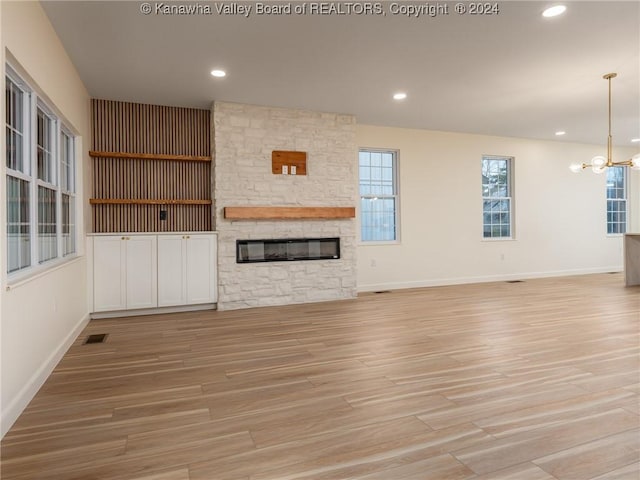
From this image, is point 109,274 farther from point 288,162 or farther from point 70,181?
point 288,162

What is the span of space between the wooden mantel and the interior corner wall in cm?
11

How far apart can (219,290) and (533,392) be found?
3828 mm

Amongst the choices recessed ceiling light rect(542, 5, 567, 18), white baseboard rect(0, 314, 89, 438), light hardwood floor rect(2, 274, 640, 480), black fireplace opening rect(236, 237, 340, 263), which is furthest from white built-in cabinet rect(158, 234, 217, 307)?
recessed ceiling light rect(542, 5, 567, 18)

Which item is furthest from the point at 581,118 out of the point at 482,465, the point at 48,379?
the point at 48,379

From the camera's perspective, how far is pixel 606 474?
160 centimetres

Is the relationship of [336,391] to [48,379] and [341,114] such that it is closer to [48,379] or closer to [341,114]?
[48,379]

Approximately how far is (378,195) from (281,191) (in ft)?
6.44

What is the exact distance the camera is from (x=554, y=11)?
3129 mm

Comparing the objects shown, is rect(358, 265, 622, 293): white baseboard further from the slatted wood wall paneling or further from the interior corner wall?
the slatted wood wall paneling

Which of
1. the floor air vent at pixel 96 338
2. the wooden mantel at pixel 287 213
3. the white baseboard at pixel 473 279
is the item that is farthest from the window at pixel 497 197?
the floor air vent at pixel 96 338

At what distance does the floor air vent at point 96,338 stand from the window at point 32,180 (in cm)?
84

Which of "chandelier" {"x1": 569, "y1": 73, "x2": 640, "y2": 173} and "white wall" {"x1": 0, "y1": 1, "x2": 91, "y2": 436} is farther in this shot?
"chandelier" {"x1": 569, "y1": 73, "x2": 640, "y2": 173}

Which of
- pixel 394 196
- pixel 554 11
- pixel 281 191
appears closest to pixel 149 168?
pixel 281 191

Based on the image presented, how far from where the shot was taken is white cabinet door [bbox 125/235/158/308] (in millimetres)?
4875
